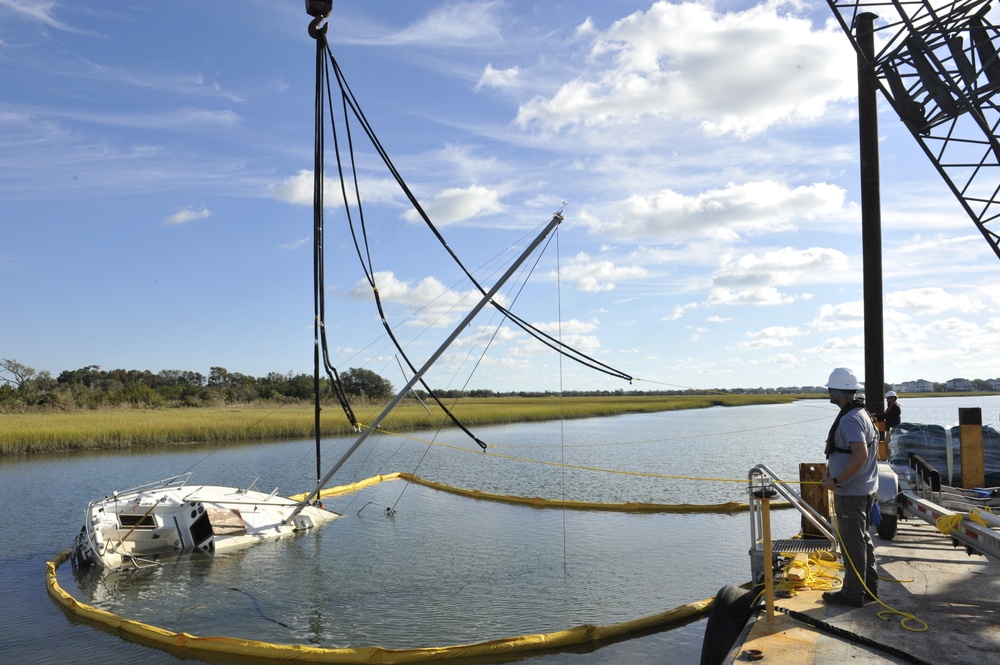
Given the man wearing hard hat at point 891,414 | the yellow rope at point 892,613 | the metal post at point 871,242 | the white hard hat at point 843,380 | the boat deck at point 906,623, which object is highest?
the metal post at point 871,242

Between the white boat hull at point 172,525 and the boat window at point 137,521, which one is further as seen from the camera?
the boat window at point 137,521

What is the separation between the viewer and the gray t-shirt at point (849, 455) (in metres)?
7.06

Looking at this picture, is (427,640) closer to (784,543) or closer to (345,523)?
(784,543)

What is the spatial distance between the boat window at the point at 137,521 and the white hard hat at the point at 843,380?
1364cm

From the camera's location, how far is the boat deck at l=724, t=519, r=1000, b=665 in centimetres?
595

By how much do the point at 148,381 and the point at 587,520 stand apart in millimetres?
91080

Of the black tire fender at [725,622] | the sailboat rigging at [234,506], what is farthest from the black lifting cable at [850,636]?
the sailboat rigging at [234,506]

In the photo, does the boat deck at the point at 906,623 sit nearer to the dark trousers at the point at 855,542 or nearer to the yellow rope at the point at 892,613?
the yellow rope at the point at 892,613

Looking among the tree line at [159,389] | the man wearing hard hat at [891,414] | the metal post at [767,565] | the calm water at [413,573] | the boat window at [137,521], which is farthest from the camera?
the tree line at [159,389]

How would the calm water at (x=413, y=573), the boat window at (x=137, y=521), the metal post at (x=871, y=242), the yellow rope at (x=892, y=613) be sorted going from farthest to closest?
1. the boat window at (x=137, y=521)
2. the metal post at (x=871, y=242)
3. the calm water at (x=413, y=573)
4. the yellow rope at (x=892, y=613)

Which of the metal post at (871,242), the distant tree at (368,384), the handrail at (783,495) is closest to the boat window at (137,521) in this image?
the handrail at (783,495)

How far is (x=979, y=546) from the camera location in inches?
279

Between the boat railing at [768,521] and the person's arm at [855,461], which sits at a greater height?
the person's arm at [855,461]

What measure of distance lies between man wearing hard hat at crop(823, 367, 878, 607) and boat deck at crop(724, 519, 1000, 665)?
203 mm
